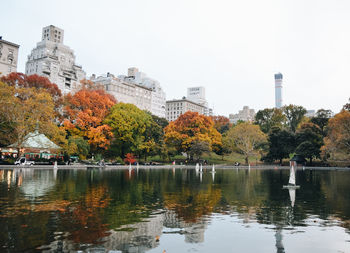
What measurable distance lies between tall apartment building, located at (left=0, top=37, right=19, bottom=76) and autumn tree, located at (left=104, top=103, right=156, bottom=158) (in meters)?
54.0

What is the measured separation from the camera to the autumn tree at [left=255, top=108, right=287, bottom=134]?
4264 inches

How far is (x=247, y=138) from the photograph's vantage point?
82812 millimetres

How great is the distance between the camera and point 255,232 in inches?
405

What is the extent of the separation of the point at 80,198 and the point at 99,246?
9.53m

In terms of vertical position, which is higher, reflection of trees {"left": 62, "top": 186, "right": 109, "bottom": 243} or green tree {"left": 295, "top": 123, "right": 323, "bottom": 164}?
green tree {"left": 295, "top": 123, "right": 323, "bottom": 164}

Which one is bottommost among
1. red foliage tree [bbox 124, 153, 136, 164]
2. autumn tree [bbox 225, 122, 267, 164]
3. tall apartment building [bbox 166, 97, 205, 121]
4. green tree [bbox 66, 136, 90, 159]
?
red foliage tree [bbox 124, 153, 136, 164]

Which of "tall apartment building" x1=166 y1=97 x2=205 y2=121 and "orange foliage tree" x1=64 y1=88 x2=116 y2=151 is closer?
"orange foliage tree" x1=64 y1=88 x2=116 y2=151

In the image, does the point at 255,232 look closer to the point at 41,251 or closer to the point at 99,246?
the point at 99,246

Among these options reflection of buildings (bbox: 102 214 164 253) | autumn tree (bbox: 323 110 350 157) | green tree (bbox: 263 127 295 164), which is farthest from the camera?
green tree (bbox: 263 127 295 164)

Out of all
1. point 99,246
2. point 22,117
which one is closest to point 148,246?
point 99,246

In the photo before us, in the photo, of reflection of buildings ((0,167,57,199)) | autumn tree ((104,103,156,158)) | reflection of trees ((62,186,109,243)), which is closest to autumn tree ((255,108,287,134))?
autumn tree ((104,103,156,158))

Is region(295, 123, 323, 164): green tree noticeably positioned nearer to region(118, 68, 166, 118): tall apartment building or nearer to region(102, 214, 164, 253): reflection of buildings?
region(102, 214, 164, 253): reflection of buildings

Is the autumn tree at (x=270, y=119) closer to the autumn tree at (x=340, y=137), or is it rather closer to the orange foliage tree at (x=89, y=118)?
the autumn tree at (x=340, y=137)

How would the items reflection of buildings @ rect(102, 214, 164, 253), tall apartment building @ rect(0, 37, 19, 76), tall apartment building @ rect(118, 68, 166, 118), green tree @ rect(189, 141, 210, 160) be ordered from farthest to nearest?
tall apartment building @ rect(118, 68, 166, 118), tall apartment building @ rect(0, 37, 19, 76), green tree @ rect(189, 141, 210, 160), reflection of buildings @ rect(102, 214, 164, 253)
